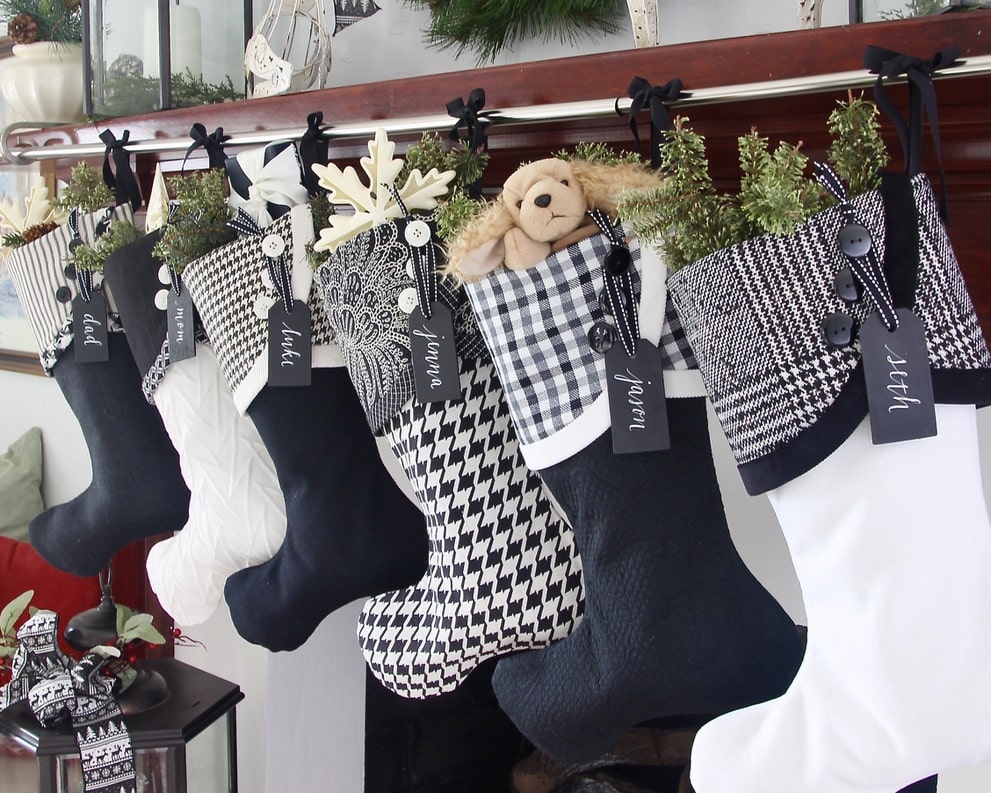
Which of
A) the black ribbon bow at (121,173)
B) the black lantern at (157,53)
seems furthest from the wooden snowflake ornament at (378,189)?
the black lantern at (157,53)

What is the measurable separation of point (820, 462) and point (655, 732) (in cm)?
63

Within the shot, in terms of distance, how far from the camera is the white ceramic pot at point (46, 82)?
163cm

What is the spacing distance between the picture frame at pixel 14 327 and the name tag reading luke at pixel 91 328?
4.08 ft

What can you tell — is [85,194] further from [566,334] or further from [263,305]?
[566,334]

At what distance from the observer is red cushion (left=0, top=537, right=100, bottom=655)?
207 cm

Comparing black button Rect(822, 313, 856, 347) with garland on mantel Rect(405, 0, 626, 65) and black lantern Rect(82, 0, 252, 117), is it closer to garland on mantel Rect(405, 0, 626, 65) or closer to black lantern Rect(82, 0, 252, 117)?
garland on mantel Rect(405, 0, 626, 65)

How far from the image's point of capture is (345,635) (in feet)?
4.49

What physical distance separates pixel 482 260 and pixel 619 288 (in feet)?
0.37

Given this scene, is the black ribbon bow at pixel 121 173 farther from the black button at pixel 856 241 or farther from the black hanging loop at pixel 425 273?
the black button at pixel 856 241

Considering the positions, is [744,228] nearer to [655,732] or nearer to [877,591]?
[877,591]

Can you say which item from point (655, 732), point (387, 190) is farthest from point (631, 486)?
point (655, 732)

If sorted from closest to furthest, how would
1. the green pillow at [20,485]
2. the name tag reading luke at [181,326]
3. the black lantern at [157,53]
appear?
the name tag reading luke at [181,326], the black lantern at [157,53], the green pillow at [20,485]

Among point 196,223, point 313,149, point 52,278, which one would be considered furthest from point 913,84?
point 52,278

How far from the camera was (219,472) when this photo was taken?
1.14 meters
